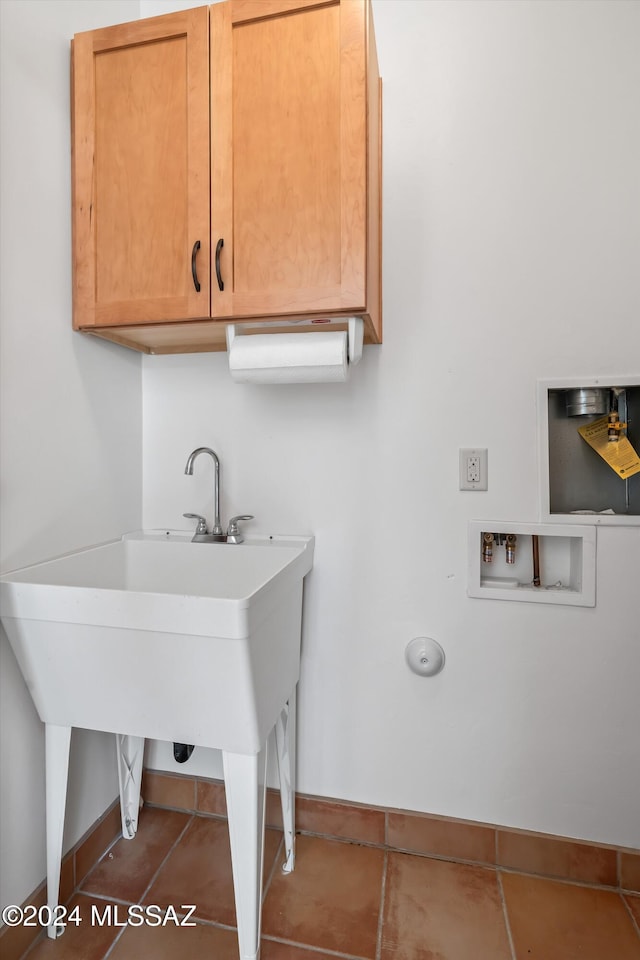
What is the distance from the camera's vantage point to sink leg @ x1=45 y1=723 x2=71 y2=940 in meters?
1.12

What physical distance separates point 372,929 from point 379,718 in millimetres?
466

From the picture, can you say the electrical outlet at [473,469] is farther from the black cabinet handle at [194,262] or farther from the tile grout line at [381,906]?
the tile grout line at [381,906]

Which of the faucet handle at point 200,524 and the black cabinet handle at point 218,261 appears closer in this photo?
the black cabinet handle at point 218,261

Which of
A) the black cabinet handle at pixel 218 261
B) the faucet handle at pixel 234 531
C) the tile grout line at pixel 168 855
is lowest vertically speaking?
the tile grout line at pixel 168 855

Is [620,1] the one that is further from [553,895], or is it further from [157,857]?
[157,857]

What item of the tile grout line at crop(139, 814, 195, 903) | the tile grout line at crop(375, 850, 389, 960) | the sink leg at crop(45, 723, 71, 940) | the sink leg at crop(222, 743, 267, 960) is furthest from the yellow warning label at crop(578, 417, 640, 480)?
the tile grout line at crop(139, 814, 195, 903)

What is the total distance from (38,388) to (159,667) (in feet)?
2.37

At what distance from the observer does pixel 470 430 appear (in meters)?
1.34

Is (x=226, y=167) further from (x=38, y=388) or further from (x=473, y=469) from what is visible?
(x=473, y=469)

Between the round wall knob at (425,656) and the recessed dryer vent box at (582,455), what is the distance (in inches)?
18.7

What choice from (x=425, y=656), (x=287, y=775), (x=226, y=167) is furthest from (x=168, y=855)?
(x=226, y=167)

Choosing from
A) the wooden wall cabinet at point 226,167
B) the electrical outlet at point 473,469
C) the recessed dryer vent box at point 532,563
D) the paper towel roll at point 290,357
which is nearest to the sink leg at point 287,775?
the recessed dryer vent box at point 532,563

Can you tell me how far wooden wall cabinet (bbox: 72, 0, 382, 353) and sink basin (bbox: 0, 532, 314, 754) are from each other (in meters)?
0.66

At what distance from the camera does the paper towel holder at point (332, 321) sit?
115 cm
